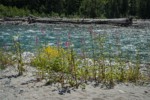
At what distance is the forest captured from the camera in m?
126

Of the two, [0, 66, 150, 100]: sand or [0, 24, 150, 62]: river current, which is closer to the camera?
[0, 66, 150, 100]: sand

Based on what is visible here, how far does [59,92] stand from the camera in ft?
38.1

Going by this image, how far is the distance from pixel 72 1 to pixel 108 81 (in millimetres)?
138226

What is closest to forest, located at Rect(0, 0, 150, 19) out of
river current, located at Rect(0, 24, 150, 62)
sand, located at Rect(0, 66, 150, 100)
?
river current, located at Rect(0, 24, 150, 62)

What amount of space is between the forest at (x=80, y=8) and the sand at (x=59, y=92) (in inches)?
4292

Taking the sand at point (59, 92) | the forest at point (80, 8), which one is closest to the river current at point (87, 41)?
the sand at point (59, 92)

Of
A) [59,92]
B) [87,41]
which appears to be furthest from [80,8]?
[59,92]

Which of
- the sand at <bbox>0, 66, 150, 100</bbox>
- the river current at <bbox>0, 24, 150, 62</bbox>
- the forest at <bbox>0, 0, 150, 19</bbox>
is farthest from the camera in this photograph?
the forest at <bbox>0, 0, 150, 19</bbox>

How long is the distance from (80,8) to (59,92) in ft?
429

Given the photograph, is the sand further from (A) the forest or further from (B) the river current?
(A) the forest

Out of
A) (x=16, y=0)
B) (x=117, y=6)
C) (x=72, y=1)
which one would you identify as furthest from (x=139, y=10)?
(x=16, y=0)

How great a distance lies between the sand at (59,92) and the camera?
11.0 meters

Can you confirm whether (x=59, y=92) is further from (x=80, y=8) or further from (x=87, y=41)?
(x=80, y=8)

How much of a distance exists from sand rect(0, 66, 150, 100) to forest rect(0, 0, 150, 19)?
109 m
